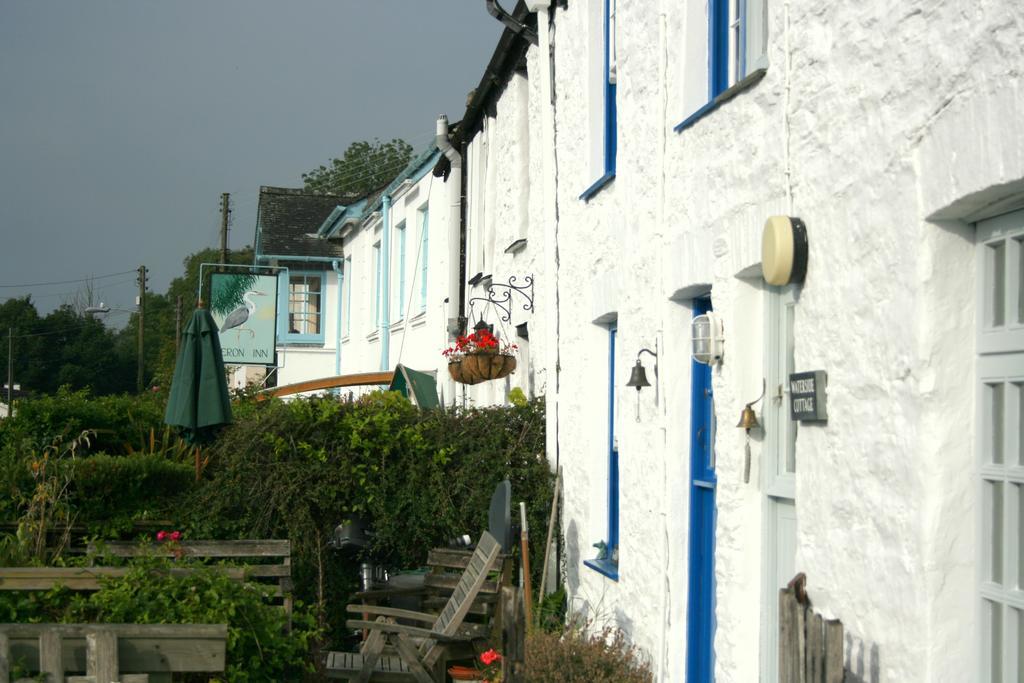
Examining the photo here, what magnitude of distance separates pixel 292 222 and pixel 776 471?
26843 mm

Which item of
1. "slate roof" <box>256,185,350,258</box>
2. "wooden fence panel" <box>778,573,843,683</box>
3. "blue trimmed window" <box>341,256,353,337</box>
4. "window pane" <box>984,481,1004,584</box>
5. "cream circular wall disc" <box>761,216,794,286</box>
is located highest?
"slate roof" <box>256,185,350,258</box>

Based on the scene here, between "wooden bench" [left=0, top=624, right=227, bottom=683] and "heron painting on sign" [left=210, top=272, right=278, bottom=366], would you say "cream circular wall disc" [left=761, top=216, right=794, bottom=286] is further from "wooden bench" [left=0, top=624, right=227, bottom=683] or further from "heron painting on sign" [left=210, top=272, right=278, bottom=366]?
"heron painting on sign" [left=210, top=272, right=278, bottom=366]

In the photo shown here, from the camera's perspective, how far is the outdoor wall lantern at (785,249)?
5.00 meters

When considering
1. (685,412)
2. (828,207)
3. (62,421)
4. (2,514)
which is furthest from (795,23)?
(62,421)

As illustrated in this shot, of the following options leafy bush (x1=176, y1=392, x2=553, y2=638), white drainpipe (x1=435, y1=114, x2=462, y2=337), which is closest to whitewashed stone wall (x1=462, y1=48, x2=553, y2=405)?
white drainpipe (x1=435, y1=114, x2=462, y2=337)

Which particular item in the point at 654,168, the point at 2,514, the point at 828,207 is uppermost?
the point at 654,168

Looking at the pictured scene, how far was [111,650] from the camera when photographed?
211 inches

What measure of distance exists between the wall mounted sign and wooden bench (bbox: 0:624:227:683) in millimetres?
2842

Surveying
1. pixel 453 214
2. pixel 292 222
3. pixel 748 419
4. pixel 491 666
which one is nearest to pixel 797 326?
pixel 748 419

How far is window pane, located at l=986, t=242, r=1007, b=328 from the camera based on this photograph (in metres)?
3.93

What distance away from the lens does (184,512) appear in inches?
403

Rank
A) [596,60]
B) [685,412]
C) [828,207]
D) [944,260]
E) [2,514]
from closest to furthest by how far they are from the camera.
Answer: [944,260], [828,207], [685,412], [596,60], [2,514]

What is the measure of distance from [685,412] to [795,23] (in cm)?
246

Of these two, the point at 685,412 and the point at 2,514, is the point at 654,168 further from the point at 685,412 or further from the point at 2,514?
the point at 2,514
